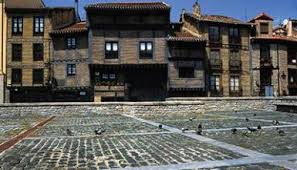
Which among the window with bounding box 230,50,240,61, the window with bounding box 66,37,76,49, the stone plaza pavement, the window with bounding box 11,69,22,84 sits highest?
the window with bounding box 66,37,76,49

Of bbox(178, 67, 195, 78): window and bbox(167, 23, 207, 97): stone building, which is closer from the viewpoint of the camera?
bbox(167, 23, 207, 97): stone building

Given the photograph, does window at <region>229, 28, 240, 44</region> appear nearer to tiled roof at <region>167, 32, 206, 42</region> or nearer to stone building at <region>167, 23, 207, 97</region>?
stone building at <region>167, 23, 207, 97</region>

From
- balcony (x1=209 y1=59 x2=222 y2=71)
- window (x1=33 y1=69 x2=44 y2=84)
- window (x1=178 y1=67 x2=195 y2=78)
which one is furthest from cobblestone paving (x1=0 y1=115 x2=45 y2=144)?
balcony (x1=209 y1=59 x2=222 y2=71)

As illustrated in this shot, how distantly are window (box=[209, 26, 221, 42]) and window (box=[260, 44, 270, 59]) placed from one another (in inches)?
232

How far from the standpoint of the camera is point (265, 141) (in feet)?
36.2

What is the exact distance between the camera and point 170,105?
25.0 m

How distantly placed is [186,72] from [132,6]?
9.21 metres

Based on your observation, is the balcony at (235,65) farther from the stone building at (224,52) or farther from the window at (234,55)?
the window at (234,55)

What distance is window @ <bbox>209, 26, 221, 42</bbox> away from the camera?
43406 mm

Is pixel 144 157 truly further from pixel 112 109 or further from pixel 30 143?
pixel 112 109

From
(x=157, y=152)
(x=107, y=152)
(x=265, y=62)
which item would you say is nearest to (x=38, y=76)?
(x=265, y=62)

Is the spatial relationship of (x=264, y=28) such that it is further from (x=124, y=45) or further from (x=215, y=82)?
(x=124, y=45)

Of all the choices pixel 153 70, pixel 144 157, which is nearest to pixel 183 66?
pixel 153 70

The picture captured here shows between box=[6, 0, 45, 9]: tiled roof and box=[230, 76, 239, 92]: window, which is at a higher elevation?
box=[6, 0, 45, 9]: tiled roof
